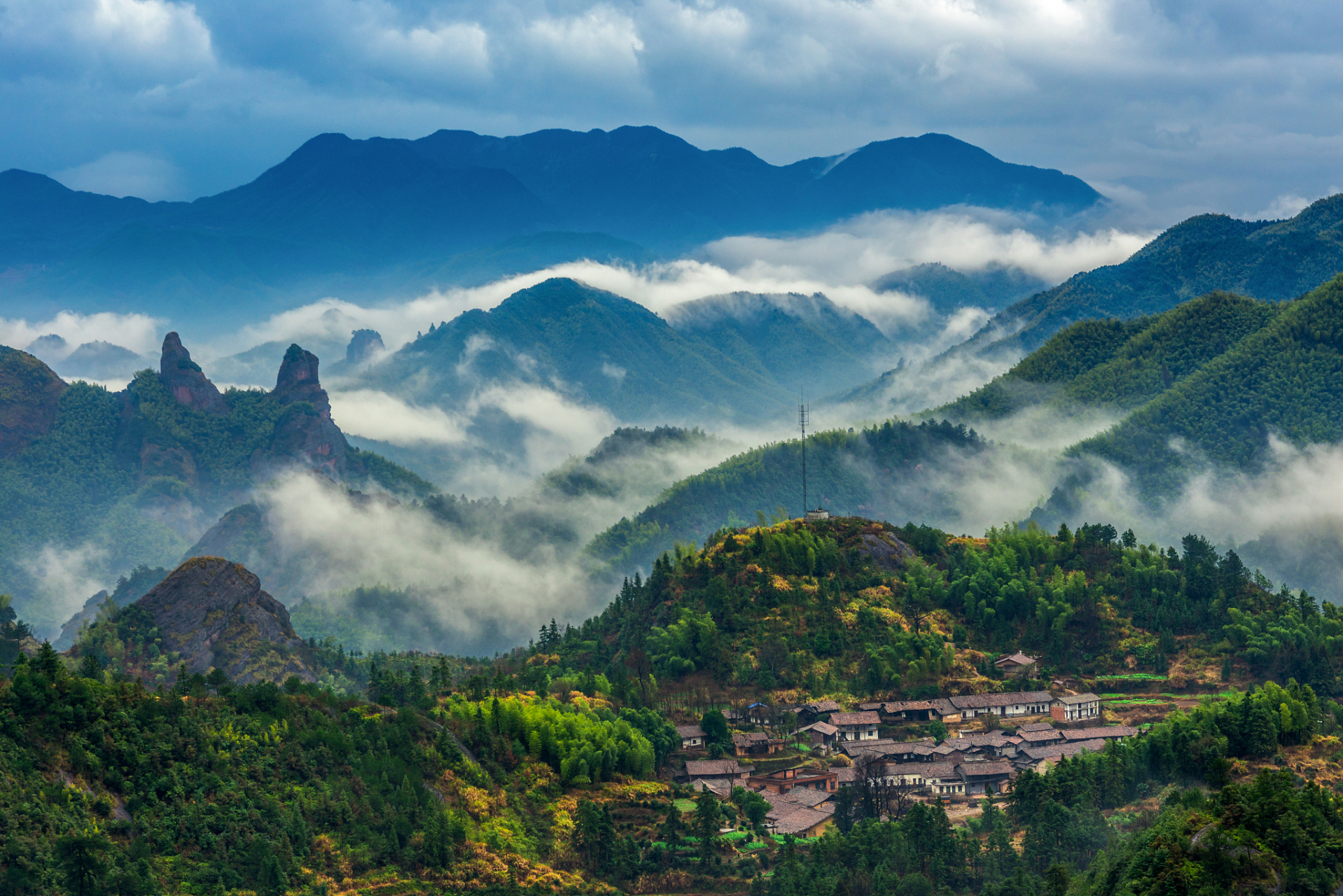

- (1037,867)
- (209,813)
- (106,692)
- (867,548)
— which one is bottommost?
(1037,867)

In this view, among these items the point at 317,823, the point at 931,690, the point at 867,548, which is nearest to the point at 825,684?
the point at 931,690

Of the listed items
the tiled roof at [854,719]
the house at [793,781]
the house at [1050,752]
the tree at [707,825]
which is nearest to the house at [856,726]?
the tiled roof at [854,719]

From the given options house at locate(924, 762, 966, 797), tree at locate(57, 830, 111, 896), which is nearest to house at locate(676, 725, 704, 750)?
house at locate(924, 762, 966, 797)

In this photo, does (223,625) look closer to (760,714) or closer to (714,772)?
(760,714)

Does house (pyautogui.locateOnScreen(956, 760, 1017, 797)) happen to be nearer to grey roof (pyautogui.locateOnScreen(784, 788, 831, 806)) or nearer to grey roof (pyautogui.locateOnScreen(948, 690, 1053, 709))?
grey roof (pyautogui.locateOnScreen(784, 788, 831, 806))

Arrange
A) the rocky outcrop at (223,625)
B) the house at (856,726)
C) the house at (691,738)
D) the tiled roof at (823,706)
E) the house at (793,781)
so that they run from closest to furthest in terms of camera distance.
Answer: the house at (793,781)
the house at (691,738)
the house at (856,726)
the tiled roof at (823,706)
the rocky outcrop at (223,625)

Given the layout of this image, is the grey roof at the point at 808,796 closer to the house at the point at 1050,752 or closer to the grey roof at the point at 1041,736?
the house at the point at 1050,752

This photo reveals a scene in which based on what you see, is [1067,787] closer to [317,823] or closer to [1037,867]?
[1037,867]
